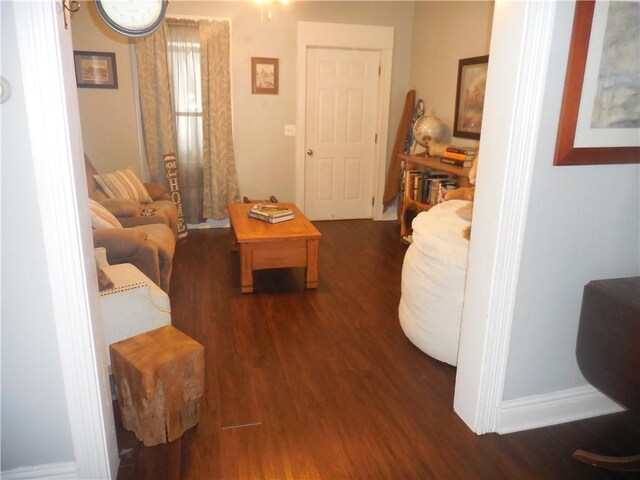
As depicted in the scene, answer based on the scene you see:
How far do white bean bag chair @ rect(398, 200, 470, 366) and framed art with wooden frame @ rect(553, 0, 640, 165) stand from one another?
0.74 meters

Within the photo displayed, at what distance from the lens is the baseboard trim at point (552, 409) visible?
197cm

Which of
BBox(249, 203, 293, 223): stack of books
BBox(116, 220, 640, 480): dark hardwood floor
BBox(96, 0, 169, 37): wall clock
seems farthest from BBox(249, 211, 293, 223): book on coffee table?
BBox(96, 0, 169, 37): wall clock

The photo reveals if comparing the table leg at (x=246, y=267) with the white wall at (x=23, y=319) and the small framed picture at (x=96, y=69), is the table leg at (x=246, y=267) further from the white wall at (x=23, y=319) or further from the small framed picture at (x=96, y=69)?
the small framed picture at (x=96, y=69)

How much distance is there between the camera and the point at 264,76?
4.99 meters

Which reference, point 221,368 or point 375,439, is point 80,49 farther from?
point 375,439

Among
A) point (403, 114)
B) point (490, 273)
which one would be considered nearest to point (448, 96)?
point (403, 114)

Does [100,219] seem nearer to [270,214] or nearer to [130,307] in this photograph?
[130,307]

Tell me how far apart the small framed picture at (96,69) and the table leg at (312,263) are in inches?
109

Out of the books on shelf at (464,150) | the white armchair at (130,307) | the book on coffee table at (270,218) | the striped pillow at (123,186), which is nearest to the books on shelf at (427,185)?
the books on shelf at (464,150)

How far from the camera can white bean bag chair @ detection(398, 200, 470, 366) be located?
7.59 feet

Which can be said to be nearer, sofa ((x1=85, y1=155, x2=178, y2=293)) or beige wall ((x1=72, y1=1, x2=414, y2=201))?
sofa ((x1=85, y1=155, x2=178, y2=293))

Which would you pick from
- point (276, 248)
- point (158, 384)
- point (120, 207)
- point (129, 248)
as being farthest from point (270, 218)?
point (158, 384)

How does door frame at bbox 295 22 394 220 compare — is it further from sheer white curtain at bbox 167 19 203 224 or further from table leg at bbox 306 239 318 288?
table leg at bbox 306 239 318 288

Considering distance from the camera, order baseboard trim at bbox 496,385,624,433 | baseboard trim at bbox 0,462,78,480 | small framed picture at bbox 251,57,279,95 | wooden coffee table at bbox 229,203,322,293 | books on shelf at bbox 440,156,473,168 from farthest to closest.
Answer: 1. small framed picture at bbox 251,57,279,95
2. books on shelf at bbox 440,156,473,168
3. wooden coffee table at bbox 229,203,322,293
4. baseboard trim at bbox 496,385,624,433
5. baseboard trim at bbox 0,462,78,480
